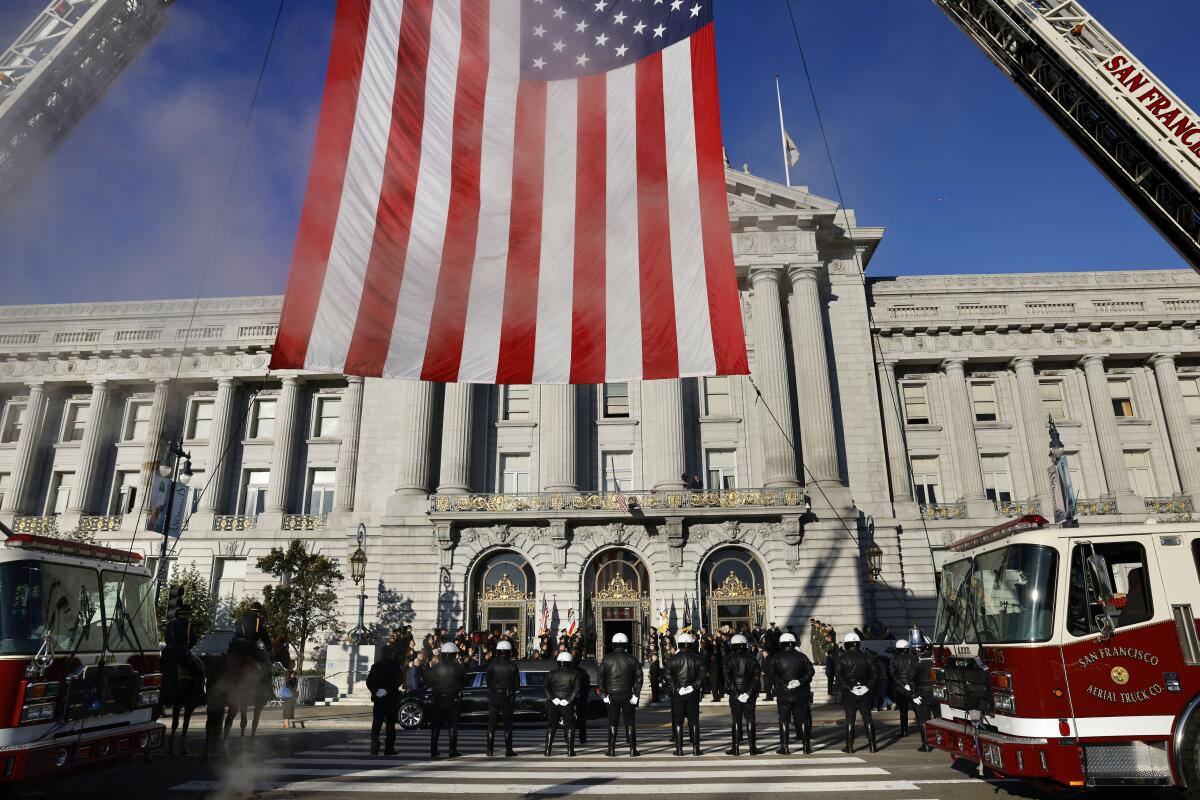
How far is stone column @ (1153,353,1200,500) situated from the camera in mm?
37406

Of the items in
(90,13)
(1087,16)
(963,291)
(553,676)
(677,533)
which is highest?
(963,291)

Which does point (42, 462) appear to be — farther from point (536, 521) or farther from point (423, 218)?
point (423, 218)

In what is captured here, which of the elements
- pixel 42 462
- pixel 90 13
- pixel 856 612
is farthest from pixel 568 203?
pixel 42 462

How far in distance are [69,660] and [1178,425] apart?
4633 centimetres

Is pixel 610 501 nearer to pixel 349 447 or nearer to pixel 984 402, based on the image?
pixel 349 447

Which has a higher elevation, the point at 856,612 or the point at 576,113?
the point at 576,113

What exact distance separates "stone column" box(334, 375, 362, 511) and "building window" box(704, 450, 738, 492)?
18.3m

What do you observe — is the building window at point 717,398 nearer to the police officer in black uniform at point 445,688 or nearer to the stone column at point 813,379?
the stone column at point 813,379

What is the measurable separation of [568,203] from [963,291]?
1514 inches

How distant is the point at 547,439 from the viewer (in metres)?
35.5

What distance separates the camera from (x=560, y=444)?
34969 mm

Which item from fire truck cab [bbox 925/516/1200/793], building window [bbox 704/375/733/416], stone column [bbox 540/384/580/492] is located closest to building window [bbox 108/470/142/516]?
stone column [bbox 540/384/580/492]

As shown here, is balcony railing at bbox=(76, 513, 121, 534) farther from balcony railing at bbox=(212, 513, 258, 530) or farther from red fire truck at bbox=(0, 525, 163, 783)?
red fire truck at bbox=(0, 525, 163, 783)

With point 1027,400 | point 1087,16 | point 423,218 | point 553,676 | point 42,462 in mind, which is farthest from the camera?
point 42,462
